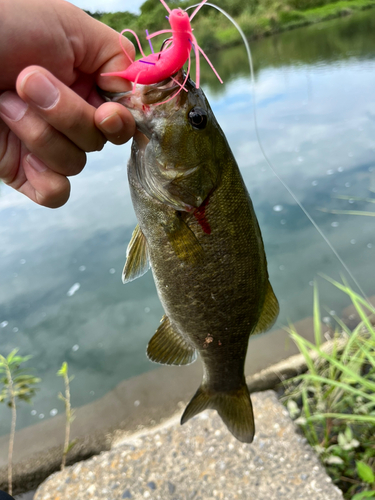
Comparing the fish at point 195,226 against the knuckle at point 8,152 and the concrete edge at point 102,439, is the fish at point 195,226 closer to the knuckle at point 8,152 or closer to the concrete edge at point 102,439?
the knuckle at point 8,152

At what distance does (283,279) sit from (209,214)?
3714 mm

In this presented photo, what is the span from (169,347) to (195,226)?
60 centimetres

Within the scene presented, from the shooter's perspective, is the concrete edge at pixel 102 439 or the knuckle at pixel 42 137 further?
the concrete edge at pixel 102 439

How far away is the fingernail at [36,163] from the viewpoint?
133 centimetres

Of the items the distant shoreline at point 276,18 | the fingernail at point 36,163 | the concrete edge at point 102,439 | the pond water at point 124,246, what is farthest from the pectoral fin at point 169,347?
the distant shoreline at point 276,18

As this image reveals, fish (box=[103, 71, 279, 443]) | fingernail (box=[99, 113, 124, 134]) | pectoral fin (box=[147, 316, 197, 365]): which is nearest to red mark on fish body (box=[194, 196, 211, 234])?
fish (box=[103, 71, 279, 443])

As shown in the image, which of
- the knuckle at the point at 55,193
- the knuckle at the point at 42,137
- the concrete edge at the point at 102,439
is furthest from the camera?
the concrete edge at the point at 102,439

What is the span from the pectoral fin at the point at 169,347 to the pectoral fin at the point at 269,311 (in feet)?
1.06

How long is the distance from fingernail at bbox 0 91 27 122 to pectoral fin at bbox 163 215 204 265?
58cm

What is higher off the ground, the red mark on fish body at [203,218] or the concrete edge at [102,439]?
the red mark on fish body at [203,218]

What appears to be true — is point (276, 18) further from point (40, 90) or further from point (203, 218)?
point (40, 90)

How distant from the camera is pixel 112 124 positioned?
0.99 meters

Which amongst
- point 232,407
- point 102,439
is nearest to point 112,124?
point 232,407

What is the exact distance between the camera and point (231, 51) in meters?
18.3
